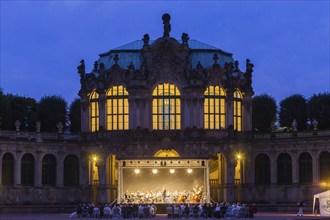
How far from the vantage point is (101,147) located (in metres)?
104

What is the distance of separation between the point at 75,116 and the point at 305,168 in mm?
35944

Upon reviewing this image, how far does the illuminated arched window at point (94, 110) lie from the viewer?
10650 centimetres

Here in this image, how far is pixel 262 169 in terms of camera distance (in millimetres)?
105125

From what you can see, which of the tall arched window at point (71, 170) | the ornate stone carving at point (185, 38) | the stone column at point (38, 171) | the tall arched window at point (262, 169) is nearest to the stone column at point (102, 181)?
the tall arched window at point (71, 170)

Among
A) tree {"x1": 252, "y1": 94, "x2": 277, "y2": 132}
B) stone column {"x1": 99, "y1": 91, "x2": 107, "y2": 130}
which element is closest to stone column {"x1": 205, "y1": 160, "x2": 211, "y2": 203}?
stone column {"x1": 99, "y1": 91, "x2": 107, "y2": 130}

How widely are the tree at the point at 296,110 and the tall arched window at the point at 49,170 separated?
33.5 m

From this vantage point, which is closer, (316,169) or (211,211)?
(211,211)

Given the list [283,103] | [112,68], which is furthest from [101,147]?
[283,103]

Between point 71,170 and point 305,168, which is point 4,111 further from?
point 305,168

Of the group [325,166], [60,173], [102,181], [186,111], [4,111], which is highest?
[4,111]

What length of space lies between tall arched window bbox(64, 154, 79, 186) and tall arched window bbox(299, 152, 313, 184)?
2649cm

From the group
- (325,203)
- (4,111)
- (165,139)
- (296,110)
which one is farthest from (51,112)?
(325,203)

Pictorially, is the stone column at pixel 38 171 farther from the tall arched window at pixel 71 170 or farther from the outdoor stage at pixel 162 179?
the outdoor stage at pixel 162 179

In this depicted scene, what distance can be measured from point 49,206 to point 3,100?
18200mm
